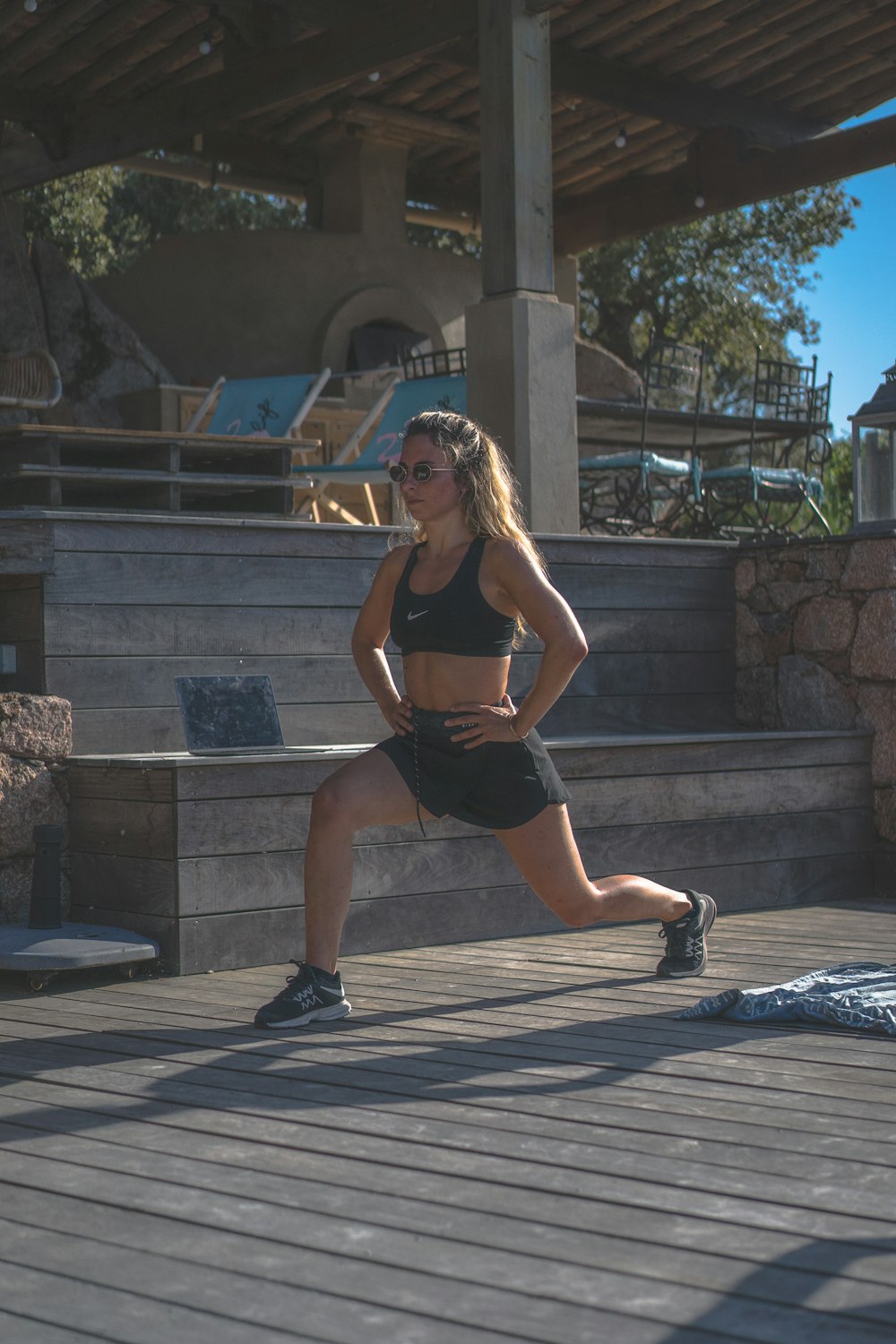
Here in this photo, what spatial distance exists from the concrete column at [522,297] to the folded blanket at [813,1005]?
333cm

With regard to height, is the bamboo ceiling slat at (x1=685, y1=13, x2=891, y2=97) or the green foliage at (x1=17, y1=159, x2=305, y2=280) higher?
the green foliage at (x1=17, y1=159, x2=305, y2=280)

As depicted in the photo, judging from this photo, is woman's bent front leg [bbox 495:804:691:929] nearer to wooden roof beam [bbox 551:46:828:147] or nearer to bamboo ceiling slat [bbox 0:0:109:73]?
wooden roof beam [bbox 551:46:828:147]

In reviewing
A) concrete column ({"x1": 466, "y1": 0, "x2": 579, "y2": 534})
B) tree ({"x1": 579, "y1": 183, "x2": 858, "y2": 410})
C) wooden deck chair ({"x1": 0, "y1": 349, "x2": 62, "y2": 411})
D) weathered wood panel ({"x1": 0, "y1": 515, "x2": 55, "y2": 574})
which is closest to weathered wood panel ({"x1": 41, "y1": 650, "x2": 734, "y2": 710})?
weathered wood panel ({"x1": 0, "y1": 515, "x2": 55, "y2": 574})

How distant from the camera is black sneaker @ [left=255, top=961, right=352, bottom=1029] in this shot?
432 centimetres

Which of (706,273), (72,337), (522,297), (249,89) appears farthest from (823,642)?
(706,273)

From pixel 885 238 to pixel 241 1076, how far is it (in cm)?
3211

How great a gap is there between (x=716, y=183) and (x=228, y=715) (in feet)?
23.3

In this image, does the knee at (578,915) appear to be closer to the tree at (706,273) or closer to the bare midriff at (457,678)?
the bare midriff at (457,678)

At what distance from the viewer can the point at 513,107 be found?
7.61 metres

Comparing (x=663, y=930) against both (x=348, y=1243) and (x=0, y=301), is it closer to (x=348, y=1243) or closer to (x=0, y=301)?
(x=348, y=1243)

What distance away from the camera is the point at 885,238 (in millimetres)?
33094

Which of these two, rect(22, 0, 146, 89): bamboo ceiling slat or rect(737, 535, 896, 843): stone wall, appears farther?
rect(22, 0, 146, 89): bamboo ceiling slat

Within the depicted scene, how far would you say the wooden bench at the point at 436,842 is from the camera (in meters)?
5.24

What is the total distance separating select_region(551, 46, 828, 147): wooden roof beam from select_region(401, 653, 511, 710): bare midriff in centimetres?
665
